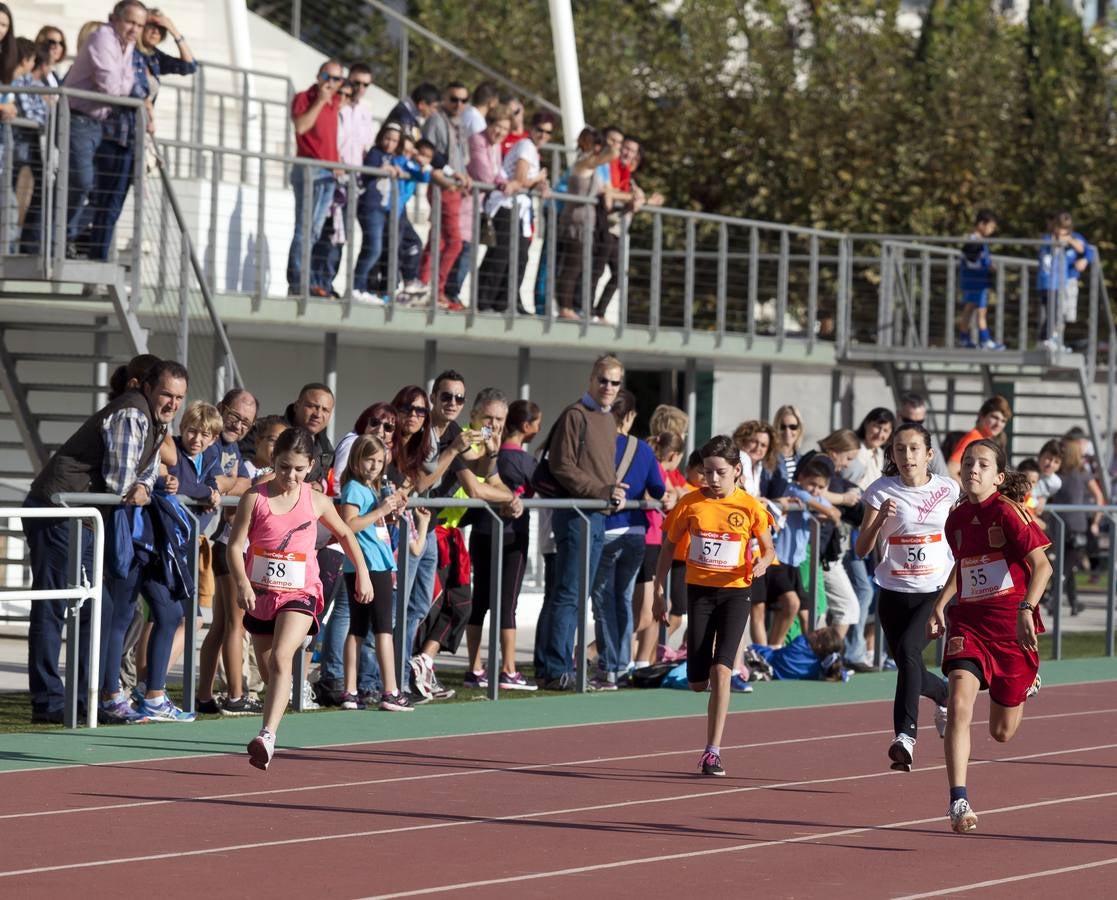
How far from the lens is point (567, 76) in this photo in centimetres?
2675

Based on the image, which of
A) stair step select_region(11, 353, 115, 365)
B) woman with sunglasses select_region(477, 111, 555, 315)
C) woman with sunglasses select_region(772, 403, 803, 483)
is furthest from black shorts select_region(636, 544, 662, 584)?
woman with sunglasses select_region(477, 111, 555, 315)

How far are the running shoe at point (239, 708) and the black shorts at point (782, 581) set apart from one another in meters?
4.33

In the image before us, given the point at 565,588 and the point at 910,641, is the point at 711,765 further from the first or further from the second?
the point at 565,588

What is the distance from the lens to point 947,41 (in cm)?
4384

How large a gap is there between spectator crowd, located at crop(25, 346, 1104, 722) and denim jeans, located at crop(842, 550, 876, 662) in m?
0.03

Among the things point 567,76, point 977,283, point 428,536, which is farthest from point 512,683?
point 567,76

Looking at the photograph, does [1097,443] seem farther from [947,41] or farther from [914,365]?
[947,41]

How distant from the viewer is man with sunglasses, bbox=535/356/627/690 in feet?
47.8

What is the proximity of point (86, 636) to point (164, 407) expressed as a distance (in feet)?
4.07

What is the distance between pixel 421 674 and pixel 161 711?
200cm

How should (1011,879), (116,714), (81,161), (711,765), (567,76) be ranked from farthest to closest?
(567,76)
(81,161)
(116,714)
(711,765)
(1011,879)

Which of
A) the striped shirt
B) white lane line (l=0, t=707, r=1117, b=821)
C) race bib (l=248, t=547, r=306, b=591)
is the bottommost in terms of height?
white lane line (l=0, t=707, r=1117, b=821)

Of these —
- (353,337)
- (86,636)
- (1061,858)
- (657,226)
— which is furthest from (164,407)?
(657,226)

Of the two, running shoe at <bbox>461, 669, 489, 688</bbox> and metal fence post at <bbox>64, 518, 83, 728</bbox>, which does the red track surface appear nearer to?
metal fence post at <bbox>64, 518, 83, 728</bbox>
